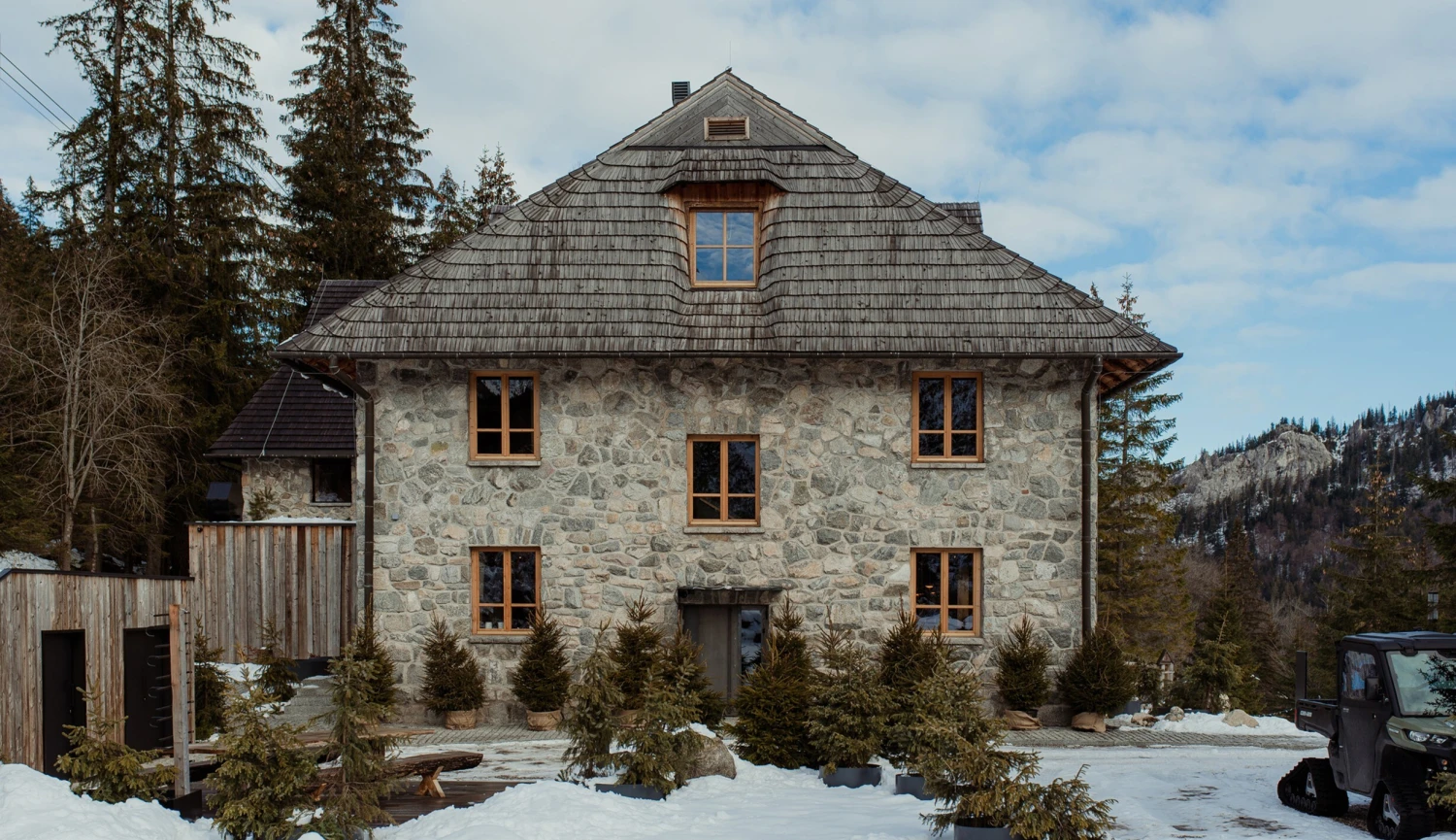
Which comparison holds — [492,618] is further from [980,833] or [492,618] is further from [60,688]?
[980,833]

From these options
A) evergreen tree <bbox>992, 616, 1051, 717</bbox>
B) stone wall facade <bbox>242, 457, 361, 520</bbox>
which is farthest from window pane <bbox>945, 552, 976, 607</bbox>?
stone wall facade <bbox>242, 457, 361, 520</bbox>

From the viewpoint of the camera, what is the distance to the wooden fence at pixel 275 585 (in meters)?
17.3

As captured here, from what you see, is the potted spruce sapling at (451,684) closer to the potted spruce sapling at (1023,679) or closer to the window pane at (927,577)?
the window pane at (927,577)

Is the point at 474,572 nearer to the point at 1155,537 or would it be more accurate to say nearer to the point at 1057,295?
the point at 1057,295

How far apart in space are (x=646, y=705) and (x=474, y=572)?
625 centimetres

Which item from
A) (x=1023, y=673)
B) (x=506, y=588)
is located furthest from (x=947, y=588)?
(x=506, y=588)

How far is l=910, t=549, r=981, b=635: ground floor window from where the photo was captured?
15.9 metres

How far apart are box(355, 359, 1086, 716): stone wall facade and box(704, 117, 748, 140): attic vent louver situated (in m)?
3.98

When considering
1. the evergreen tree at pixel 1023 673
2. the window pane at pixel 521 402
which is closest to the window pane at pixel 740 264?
the window pane at pixel 521 402

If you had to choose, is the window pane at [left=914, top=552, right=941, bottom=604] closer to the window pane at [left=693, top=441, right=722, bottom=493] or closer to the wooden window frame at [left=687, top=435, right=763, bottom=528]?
the wooden window frame at [left=687, top=435, right=763, bottom=528]

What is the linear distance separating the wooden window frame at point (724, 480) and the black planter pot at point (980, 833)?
8.01 m

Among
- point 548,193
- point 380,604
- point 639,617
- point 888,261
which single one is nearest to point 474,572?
point 380,604

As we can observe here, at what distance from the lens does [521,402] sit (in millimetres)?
16234

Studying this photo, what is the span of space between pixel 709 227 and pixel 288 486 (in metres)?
10.8
